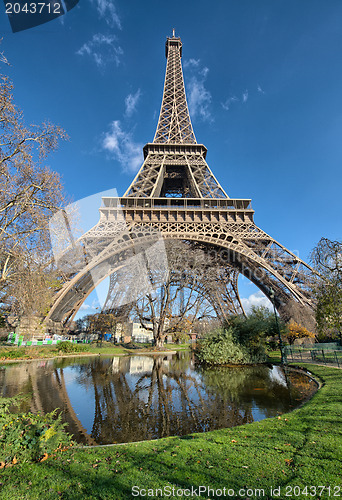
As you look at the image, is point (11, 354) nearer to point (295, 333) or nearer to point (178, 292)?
point (178, 292)

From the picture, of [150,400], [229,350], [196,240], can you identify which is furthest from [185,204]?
[150,400]

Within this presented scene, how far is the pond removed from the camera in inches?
208

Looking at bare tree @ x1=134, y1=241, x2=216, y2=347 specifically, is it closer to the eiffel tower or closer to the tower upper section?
the eiffel tower

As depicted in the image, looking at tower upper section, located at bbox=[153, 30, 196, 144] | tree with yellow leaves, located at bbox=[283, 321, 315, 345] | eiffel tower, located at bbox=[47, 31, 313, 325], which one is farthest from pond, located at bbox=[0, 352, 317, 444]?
tower upper section, located at bbox=[153, 30, 196, 144]

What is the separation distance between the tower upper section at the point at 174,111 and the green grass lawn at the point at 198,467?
107 feet

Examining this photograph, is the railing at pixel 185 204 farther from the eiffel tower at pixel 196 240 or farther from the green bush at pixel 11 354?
the green bush at pixel 11 354

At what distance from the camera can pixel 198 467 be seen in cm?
307

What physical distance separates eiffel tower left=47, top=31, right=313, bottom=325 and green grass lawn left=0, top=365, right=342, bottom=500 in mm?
15330

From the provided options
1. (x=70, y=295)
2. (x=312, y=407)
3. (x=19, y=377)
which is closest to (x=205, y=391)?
(x=312, y=407)

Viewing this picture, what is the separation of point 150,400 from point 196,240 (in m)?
16.4

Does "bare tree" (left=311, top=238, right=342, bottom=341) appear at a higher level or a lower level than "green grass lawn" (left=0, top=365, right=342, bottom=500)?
higher

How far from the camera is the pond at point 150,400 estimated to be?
17.3 ft

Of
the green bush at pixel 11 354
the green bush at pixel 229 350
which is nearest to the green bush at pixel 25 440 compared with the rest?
the green bush at pixel 229 350

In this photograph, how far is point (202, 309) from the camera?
21.3 meters
